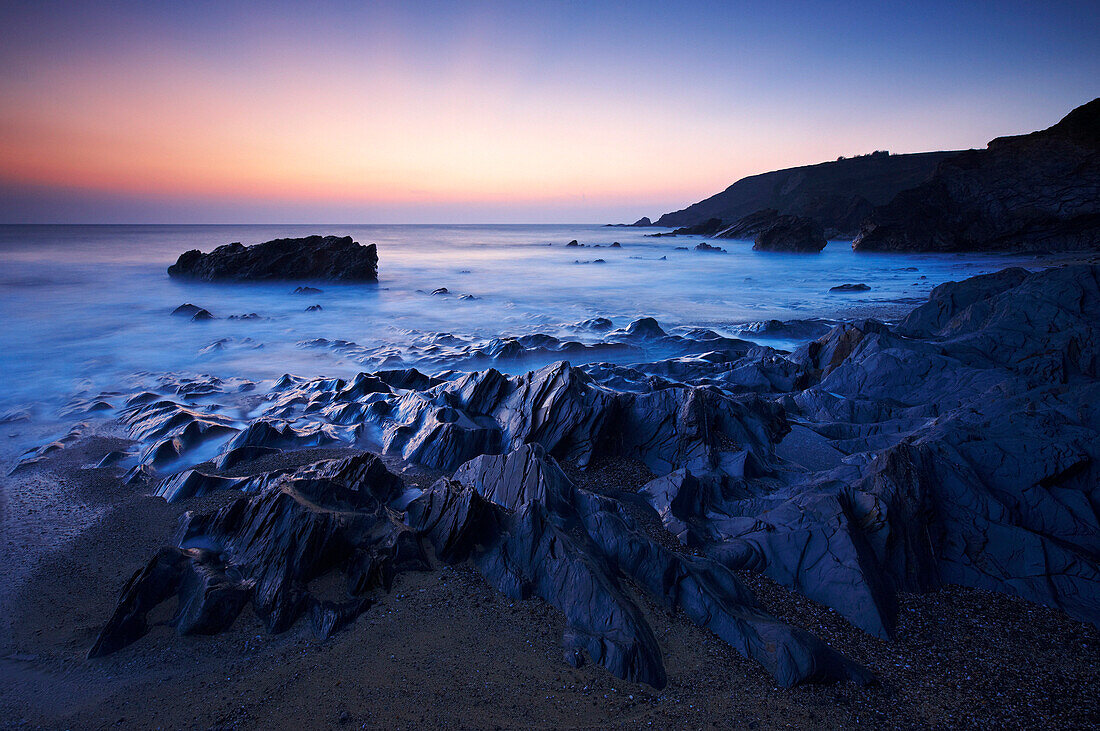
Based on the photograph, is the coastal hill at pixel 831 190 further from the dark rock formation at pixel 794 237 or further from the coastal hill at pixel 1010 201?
the coastal hill at pixel 1010 201

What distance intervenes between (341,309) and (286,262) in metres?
8.64

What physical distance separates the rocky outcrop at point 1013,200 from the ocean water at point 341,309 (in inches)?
238

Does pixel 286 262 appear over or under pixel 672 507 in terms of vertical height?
over

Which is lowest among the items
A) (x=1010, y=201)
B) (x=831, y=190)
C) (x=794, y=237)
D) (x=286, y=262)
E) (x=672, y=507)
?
(x=672, y=507)

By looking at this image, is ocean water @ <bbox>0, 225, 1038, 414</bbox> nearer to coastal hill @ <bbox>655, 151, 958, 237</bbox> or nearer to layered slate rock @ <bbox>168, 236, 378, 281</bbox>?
layered slate rock @ <bbox>168, 236, 378, 281</bbox>

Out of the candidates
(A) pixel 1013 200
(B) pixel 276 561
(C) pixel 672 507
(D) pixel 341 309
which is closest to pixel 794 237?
(A) pixel 1013 200

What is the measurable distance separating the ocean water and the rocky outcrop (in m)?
6.04

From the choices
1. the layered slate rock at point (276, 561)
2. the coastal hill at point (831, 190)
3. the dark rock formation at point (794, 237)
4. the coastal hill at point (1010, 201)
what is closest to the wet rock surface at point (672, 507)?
the layered slate rock at point (276, 561)

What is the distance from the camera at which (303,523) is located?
339cm

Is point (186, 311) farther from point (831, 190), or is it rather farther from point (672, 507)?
point (831, 190)

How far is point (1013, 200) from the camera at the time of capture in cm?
3253

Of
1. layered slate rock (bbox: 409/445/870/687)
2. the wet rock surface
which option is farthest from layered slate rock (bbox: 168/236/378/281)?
layered slate rock (bbox: 409/445/870/687)

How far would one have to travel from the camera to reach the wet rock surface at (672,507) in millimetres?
3109

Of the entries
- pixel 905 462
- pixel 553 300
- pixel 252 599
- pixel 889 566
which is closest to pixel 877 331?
pixel 905 462
